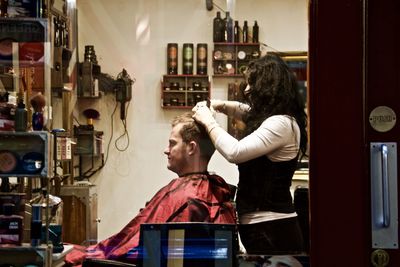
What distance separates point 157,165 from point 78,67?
2.18 ft

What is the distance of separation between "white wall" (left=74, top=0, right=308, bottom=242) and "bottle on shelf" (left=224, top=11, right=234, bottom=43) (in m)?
0.04

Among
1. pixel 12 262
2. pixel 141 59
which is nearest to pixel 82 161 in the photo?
pixel 141 59

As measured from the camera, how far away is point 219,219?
2.06m

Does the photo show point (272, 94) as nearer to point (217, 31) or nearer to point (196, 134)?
point (196, 134)

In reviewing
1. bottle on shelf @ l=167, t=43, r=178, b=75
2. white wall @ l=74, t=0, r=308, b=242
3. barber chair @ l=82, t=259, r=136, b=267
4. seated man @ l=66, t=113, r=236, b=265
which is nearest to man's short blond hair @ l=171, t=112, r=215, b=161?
seated man @ l=66, t=113, r=236, b=265

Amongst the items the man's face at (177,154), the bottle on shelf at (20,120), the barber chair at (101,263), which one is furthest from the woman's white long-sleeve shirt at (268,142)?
the bottle on shelf at (20,120)

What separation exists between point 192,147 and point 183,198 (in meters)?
→ 0.24

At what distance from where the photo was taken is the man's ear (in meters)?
2.27

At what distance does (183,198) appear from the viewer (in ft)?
7.32

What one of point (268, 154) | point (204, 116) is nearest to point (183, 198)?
point (204, 116)

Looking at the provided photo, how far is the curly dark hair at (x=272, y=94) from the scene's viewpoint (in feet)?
6.66

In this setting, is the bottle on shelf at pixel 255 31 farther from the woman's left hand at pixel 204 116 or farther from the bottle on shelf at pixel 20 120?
the bottle on shelf at pixel 20 120

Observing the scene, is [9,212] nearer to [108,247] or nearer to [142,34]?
[108,247]

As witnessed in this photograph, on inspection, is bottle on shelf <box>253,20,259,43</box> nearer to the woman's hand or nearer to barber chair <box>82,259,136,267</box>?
the woman's hand
